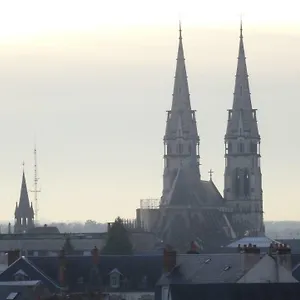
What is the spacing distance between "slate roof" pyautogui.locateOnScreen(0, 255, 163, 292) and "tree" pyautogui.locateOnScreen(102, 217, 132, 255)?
3321 cm

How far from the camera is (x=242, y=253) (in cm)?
9988

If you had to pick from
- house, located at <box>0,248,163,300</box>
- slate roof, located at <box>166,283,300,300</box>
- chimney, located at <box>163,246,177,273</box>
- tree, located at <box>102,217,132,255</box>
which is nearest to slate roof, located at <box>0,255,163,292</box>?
house, located at <box>0,248,163,300</box>

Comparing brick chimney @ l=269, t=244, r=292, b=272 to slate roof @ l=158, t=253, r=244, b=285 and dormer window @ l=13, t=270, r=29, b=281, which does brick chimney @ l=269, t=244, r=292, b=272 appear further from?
dormer window @ l=13, t=270, r=29, b=281

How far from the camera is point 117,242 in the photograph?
15350 cm

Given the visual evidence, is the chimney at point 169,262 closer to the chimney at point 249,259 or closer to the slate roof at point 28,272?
the chimney at point 249,259

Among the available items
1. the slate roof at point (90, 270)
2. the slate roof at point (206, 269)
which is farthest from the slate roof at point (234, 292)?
the slate roof at point (90, 270)

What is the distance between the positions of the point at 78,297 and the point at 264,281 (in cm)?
799

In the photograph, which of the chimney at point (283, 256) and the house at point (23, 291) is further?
the house at point (23, 291)

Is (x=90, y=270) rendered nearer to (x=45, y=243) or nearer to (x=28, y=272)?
(x=28, y=272)

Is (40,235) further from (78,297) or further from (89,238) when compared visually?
(78,297)

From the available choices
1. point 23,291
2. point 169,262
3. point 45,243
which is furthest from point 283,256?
point 45,243

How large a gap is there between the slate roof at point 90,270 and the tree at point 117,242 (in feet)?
109

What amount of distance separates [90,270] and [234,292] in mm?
24165

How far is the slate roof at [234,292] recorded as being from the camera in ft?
288
